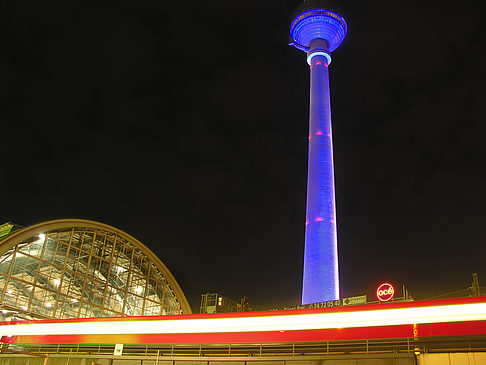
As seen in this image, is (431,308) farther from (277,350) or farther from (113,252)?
(113,252)

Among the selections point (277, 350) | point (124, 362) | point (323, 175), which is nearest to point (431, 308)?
point (277, 350)

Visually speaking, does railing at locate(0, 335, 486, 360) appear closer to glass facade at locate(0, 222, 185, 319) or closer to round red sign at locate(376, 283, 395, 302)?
round red sign at locate(376, 283, 395, 302)

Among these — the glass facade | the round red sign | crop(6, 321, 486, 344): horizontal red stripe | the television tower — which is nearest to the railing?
crop(6, 321, 486, 344): horizontal red stripe

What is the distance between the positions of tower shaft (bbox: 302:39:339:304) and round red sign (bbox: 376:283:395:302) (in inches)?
808

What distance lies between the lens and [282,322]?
7.89 metres

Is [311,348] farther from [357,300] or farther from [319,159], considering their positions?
[319,159]

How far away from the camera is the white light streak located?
6891 mm

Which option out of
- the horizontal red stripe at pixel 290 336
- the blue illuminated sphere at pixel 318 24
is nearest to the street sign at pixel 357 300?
the horizontal red stripe at pixel 290 336

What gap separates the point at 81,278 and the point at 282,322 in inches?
1568

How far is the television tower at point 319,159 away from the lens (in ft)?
170

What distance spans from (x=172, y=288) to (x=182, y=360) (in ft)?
121

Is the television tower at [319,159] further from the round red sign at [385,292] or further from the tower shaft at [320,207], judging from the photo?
the round red sign at [385,292]

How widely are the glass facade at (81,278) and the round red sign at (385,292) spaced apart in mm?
25563

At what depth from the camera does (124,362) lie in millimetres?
14805
